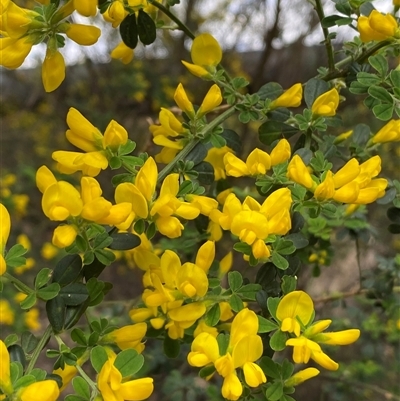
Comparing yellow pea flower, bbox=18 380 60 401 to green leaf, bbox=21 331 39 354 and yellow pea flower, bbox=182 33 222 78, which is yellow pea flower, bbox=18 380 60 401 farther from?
yellow pea flower, bbox=182 33 222 78

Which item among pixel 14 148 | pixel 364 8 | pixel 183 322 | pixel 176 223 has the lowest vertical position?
pixel 14 148

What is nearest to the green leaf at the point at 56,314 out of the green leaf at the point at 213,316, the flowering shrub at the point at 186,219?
the flowering shrub at the point at 186,219

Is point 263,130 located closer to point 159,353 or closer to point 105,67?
point 159,353

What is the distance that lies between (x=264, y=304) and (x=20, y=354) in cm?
23

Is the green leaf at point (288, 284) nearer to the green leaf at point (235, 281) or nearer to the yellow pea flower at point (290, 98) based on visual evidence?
the green leaf at point (235, 281)

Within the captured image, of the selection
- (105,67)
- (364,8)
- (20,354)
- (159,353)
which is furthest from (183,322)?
(105,67)

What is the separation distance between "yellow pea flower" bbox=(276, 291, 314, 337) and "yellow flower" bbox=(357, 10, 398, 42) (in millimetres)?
281

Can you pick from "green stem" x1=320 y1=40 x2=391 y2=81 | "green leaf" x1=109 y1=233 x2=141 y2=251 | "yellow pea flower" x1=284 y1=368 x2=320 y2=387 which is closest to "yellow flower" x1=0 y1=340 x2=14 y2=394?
"green leaf" x1=109 y1=233 x2=141 y2=251

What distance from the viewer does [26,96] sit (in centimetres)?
318

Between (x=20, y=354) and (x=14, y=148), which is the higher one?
(x=20, y=354)

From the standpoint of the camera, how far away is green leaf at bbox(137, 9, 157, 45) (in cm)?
59

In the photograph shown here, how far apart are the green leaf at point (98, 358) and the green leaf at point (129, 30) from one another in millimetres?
361

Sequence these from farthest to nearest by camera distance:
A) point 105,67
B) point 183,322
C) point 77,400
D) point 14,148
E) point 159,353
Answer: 1. point 14,148
2. point 105,67
3. point 159,353
4. point 183,322
5. point 77,400

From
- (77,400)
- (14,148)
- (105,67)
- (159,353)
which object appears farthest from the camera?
(14,148)
